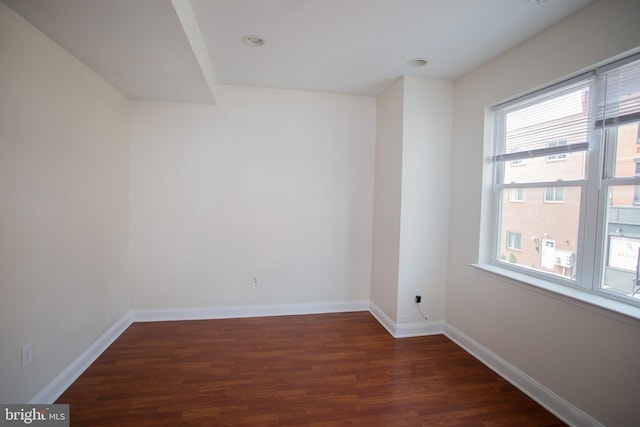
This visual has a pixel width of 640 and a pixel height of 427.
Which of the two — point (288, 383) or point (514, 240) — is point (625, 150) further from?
point (288, 383)

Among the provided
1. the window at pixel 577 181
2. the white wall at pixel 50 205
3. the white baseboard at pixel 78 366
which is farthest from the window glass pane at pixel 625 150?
the white baseboard at pixel 78 366

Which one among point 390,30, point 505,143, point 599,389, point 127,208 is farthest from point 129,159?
point 599,389

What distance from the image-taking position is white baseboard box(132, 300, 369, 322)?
3.14 metres

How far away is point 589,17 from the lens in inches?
68.8

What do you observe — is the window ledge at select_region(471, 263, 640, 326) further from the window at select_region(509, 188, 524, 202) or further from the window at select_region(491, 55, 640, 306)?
the window at select_region(509, 188, 524, 202)

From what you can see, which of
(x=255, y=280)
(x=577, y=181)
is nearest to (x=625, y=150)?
(x=577, y=181)

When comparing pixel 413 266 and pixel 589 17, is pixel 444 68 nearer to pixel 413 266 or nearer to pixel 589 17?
pixel 589 17

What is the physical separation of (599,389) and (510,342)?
0.60 m

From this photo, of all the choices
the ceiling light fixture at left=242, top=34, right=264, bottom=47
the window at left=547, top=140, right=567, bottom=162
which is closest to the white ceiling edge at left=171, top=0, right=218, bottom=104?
the ceiling light fixture at left=242, top=34, right=264, bottom=47

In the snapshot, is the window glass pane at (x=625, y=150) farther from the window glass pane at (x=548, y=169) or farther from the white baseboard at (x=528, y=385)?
the white baseboard at (x=528, y=385)

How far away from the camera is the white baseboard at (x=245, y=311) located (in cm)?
314

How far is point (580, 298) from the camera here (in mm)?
1727

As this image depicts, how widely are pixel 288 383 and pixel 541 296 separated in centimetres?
200

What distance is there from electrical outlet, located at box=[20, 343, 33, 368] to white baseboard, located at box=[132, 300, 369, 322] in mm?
1426
